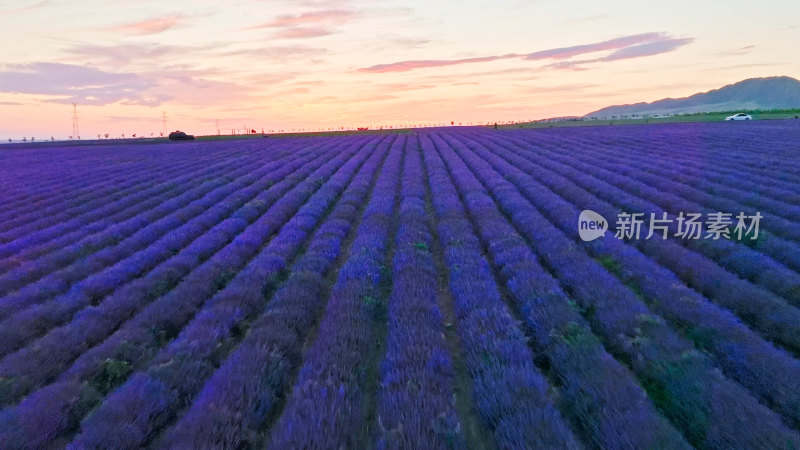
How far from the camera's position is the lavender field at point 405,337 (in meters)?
3.15

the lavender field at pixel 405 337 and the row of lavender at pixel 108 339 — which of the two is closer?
the lavender field at pixel 405 337

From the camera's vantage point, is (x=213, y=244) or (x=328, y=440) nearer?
(x=328, y=440)

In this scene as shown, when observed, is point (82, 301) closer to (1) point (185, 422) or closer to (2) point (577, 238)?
(1) point (185, 422)

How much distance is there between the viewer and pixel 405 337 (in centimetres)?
439

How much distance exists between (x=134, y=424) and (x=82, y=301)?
3608 mm

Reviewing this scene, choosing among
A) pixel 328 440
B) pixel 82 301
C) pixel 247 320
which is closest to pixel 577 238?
Answer: pixel 247 320

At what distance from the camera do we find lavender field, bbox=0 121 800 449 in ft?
10.3

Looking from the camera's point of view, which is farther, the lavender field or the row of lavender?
the row of lavender

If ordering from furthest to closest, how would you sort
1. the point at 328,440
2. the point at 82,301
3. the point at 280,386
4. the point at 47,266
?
the point at 47,266 → the point at 82,301 → the point at 280,386 → the point at 328,440

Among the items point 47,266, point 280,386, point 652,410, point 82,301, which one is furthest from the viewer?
point 47,266

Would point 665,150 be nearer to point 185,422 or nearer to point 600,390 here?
point 600,390

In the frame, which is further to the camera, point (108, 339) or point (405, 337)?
point (108, 339)

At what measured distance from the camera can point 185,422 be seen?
3.16 m

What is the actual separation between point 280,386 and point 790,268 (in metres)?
7.51
